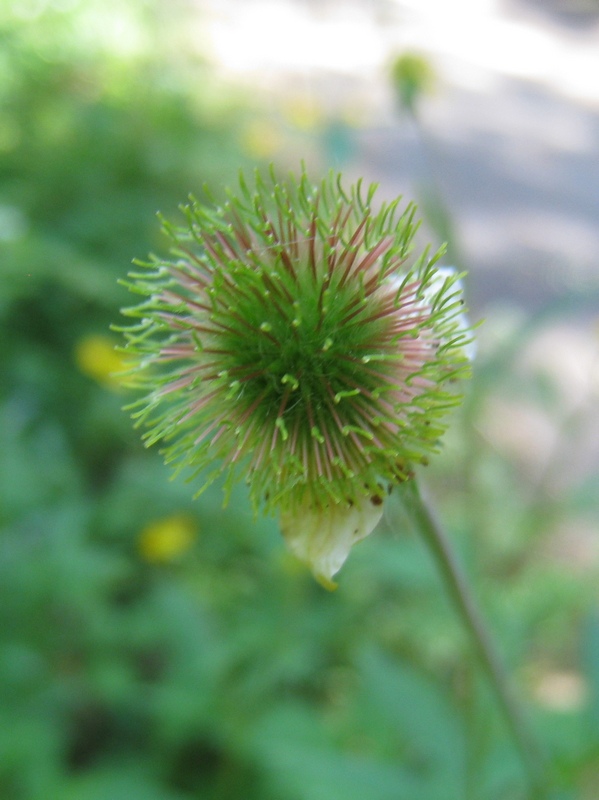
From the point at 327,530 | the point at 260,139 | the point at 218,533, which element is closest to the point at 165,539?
the point at 218,533

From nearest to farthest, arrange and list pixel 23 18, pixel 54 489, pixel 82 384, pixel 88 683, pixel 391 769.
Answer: pixel 391 769 < pixel 88 683 < pixel 54 489 < pixel 82 384 < pixel 23 18

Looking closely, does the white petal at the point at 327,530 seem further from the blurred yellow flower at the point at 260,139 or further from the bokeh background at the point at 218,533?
the blurred yellow flower at the point at 260,139

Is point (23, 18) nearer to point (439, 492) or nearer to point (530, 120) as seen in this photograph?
point (439, 492)

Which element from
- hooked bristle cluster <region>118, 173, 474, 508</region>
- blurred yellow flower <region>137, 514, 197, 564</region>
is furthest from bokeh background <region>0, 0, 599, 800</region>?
hooked bristle cluster <region>118, 173, 474, 508</region>

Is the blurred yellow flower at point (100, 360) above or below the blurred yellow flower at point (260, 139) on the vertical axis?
below

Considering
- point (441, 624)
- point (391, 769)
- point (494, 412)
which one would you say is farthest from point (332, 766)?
point (494, 412)

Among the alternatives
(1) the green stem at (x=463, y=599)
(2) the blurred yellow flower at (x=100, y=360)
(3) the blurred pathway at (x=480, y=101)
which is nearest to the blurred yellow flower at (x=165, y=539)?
(2) the blurred yellow flower at (x=100, y=360)
